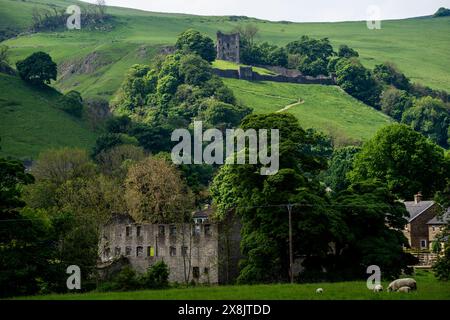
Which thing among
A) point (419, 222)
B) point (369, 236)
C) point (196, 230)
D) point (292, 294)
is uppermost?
point (292, 294)

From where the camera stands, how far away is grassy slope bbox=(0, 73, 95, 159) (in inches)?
6625

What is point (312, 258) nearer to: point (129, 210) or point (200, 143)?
point (129, 210)

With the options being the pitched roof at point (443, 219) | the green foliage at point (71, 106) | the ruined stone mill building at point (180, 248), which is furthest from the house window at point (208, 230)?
the green foliage at point (71, 106)

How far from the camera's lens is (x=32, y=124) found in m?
177

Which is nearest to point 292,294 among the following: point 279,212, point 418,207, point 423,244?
point 279,212

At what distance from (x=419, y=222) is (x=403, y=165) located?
37.2 feet

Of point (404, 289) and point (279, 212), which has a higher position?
point (404, 289)

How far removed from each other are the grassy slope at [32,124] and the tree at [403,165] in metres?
67.4

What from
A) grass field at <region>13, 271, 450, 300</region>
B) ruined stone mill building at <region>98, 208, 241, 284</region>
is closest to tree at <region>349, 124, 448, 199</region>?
ruined stone mill building at <region>98, 208, 241, 284</region>

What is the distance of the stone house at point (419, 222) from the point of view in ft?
334

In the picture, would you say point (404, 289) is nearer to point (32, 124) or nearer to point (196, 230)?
point (196, 230)

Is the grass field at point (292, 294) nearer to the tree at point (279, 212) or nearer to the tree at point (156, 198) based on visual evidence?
the tree at point (279, 212)
